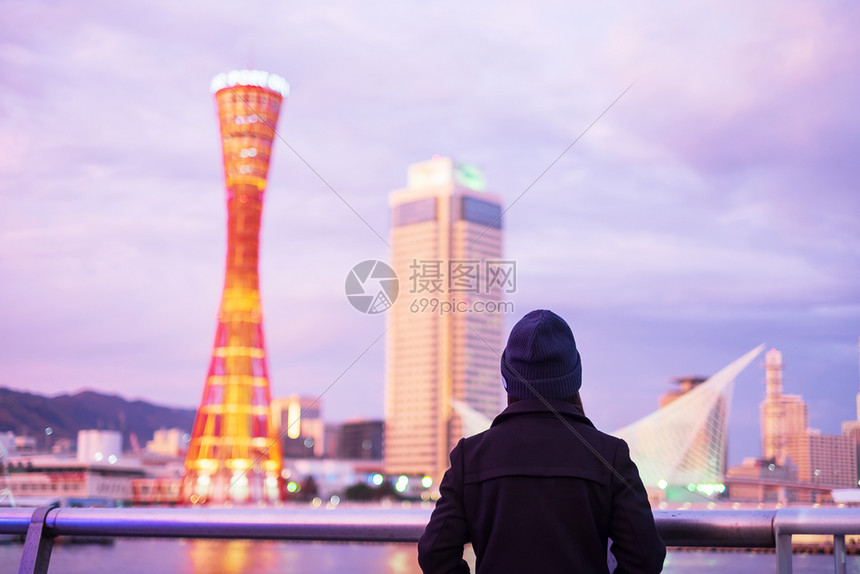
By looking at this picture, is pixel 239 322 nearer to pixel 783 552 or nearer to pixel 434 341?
pixel 783 552

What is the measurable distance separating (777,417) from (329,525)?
221 feet

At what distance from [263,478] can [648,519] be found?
60107 millimetres

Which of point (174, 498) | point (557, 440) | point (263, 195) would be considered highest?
point (263, 195)

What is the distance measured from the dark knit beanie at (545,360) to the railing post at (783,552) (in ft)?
1.81

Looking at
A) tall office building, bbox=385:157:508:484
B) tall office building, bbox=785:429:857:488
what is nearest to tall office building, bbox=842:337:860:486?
tall office building, bbox=785:429:857:488

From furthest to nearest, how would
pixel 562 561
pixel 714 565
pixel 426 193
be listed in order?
1. pixel 426 193
2. pixel 714 565
3. pixel 562 561

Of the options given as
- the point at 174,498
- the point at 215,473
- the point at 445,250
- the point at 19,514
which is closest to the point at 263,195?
the point at 215,473

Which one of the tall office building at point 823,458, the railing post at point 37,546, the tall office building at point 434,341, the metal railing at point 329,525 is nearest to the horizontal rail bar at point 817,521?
the metal railing at point 329,525

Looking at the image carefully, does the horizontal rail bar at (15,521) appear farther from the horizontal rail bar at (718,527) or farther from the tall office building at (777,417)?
the tall office building at (777,417)

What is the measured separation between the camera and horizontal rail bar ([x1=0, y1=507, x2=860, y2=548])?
6.52ft

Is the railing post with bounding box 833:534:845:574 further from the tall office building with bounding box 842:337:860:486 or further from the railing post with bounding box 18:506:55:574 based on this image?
the tall office building with bounding box 842:337:860:486

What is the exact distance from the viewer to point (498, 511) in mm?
1819

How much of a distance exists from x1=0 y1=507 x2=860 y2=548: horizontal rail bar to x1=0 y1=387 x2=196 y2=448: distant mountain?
126 ft

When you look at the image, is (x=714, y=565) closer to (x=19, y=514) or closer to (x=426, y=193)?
(x=19, y=514)
